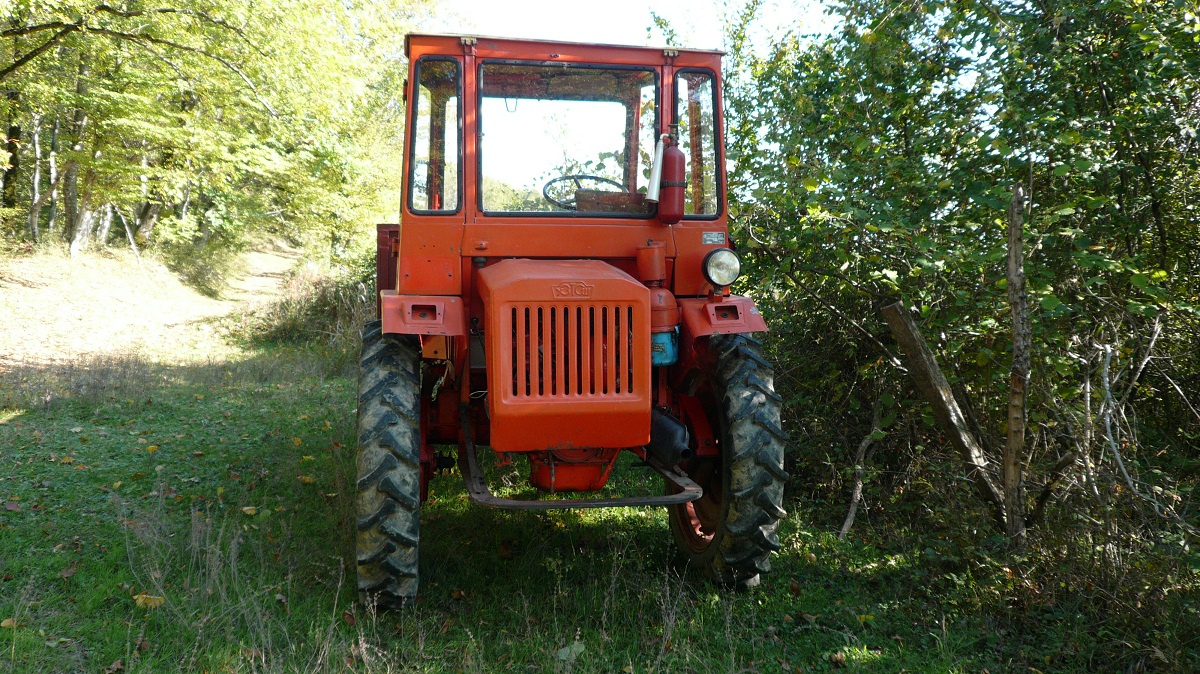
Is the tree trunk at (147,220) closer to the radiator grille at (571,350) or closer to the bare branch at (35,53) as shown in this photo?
the bare branch at (35,53)

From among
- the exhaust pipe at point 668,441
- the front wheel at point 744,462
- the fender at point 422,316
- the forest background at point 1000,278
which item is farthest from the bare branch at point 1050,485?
the fender at point 422,316

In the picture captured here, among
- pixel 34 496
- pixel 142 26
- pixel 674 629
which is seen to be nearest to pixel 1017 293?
pixel 674 629

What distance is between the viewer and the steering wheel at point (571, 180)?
4.32 m

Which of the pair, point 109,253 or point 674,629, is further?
point 109,253

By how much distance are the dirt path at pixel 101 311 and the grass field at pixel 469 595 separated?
6.93 metres

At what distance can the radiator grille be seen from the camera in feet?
11.5

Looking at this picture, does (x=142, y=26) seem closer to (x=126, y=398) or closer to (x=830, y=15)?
(x=126, y=398)

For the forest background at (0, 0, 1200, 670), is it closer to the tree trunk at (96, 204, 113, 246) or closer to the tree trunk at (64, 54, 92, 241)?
the tree trunk at (64, 54, 92, 241)

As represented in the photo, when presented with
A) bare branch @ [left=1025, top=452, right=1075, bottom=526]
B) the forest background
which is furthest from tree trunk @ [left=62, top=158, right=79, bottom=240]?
bare branch @ [left=1025, top=452, right=1075, bottom=526]

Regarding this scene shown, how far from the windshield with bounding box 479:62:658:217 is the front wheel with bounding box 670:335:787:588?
91 cm

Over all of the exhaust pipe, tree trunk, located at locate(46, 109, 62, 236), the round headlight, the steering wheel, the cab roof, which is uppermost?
tree trunk, located at locate(46, 109, 62, 236)

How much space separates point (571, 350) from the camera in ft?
11.5

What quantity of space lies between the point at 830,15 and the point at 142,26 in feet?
33.8

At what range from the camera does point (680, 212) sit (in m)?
4.21
